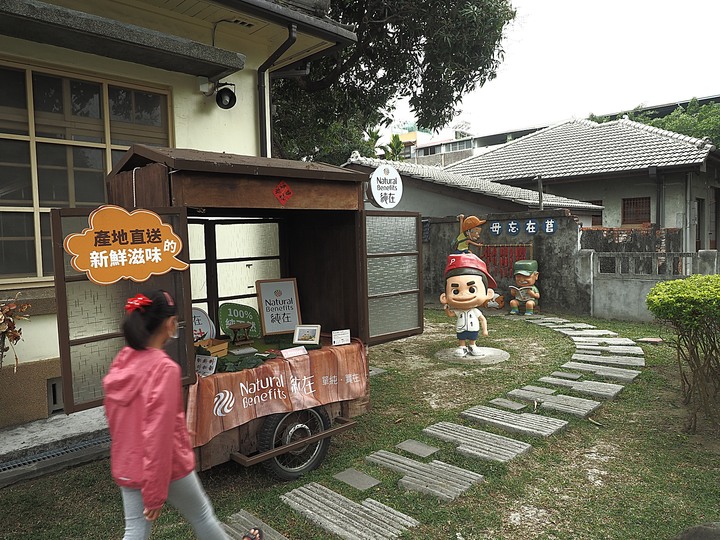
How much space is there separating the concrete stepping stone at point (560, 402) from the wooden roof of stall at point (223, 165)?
3369 millimetres

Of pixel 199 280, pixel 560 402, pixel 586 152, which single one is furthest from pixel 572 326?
pixel 586 152

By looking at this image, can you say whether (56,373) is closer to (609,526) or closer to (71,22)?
(71,22)

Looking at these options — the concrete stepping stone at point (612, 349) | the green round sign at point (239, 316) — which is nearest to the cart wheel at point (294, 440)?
the green round sign at point (239, 316)

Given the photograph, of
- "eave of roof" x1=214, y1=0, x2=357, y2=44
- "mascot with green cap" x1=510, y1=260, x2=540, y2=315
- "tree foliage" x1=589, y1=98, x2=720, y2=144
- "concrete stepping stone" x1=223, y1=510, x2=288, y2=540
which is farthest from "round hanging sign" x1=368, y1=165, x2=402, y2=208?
"tree foliage" x1=589, y1=98, x2=720, y2=144

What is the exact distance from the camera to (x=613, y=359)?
25.3ft

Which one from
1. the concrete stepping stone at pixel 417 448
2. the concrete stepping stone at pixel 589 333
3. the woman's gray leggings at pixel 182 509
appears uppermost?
the woman's gray leggings at pixel 182 509

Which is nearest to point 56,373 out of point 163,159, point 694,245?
point 163,159

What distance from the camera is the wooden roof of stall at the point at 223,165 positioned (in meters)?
3.61

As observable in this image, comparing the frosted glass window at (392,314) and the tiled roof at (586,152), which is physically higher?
the tiled roof at (586,152)

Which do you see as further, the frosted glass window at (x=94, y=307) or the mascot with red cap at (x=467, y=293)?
the mascot with red cap at (x=467, y=293)

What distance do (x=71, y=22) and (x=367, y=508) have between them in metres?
5.20

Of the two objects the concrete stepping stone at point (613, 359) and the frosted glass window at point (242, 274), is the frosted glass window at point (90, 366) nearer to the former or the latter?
the frosted glass window at point (242, 274)

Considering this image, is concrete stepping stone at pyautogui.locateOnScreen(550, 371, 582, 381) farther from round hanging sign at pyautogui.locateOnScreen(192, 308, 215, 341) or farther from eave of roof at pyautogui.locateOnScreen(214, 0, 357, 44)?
eave of roof at pyautogui.locateOnScreen(214, 0, 357, 44)

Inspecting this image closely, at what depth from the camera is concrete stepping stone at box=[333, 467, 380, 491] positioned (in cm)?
411
